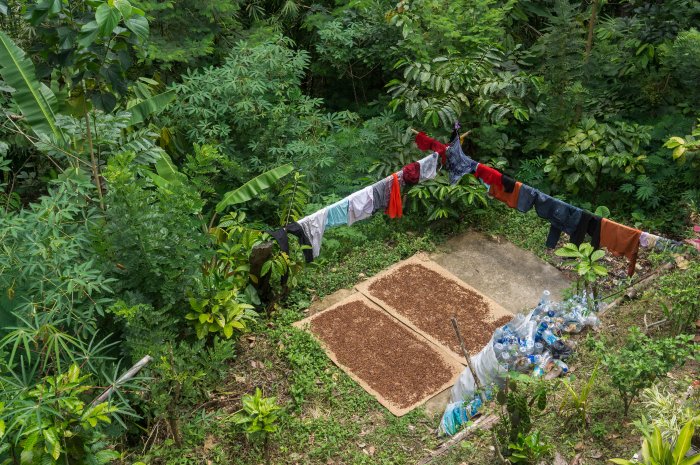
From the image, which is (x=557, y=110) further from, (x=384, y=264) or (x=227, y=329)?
(x=227, y=329)

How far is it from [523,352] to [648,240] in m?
1.97

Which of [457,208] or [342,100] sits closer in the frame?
[457,208]

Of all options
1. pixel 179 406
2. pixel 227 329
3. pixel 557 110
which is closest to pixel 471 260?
pixel 557 110

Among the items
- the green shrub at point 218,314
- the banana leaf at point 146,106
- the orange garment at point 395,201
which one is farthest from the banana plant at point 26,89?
the orange garment at point 395,201

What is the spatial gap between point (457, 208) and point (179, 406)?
13.6 feet

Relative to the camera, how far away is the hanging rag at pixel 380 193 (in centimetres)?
798

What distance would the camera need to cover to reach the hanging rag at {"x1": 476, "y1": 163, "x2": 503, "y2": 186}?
8125 mm

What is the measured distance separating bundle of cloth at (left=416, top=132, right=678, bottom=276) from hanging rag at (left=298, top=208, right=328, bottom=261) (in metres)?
1.89

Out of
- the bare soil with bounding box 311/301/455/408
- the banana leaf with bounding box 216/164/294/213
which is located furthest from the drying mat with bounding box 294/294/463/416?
the banana leaf with bounding box 216/164/294/213

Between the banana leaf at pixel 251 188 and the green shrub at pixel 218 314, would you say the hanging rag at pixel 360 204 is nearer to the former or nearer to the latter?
the banana leaf at pixel 251 188

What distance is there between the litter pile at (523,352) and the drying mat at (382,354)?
40 cm

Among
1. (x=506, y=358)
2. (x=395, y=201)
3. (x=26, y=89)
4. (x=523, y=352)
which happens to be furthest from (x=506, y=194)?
(x=26, y=89)

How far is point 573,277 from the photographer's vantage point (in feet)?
26.1

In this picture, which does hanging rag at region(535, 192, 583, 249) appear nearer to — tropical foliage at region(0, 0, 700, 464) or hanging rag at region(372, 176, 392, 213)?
tropical foliage at region(0, 0, 700, 464)
